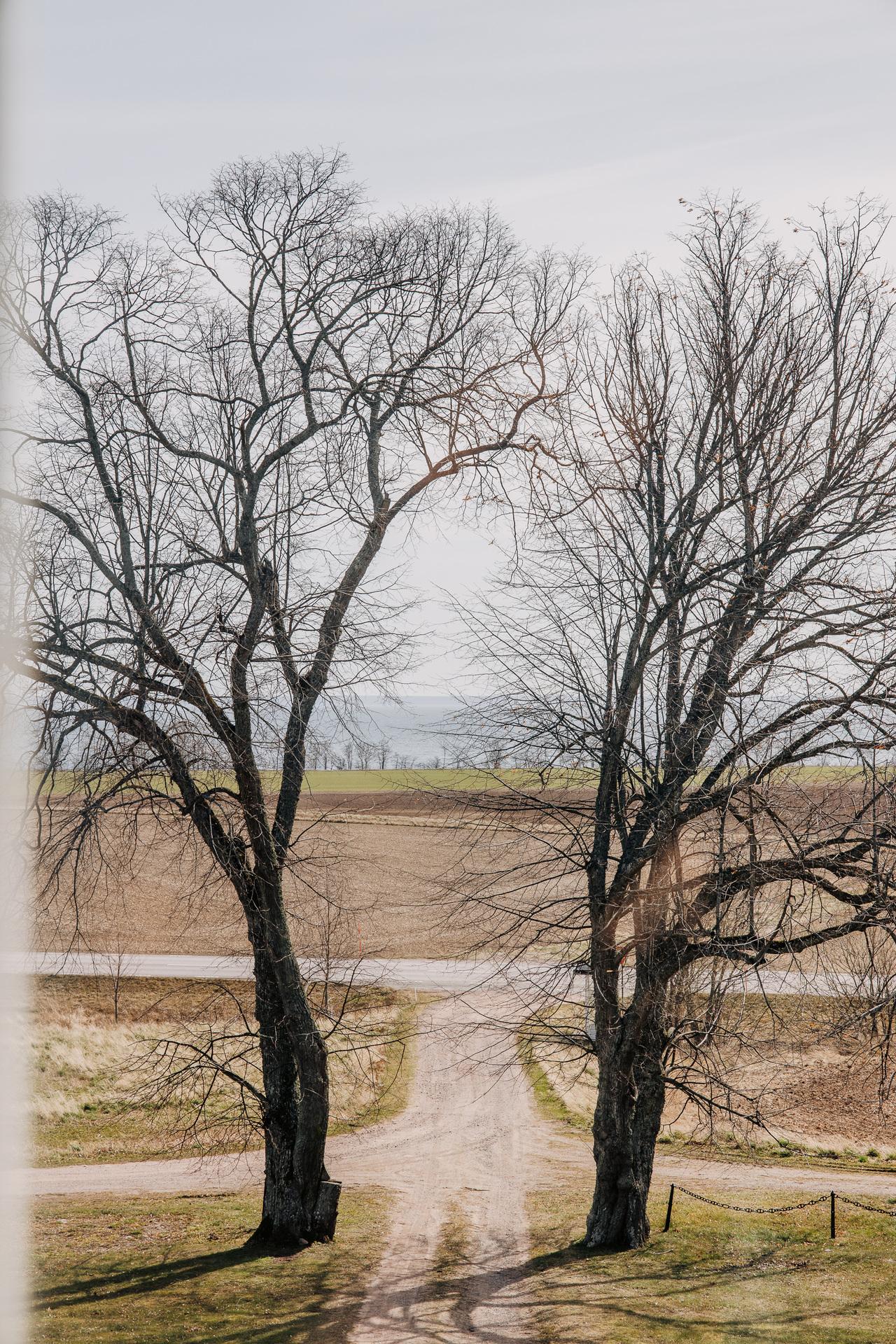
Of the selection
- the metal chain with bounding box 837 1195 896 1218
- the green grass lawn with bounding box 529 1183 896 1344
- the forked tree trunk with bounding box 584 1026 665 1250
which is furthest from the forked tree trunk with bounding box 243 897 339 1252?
the metal chain with bounding box 837 1195 896 1218

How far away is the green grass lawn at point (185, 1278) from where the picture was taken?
742 cm

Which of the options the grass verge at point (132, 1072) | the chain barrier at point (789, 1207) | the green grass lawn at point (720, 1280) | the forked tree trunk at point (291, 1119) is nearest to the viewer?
the green grass lawn at point (720, 1280)

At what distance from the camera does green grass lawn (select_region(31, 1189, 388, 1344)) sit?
7418mm

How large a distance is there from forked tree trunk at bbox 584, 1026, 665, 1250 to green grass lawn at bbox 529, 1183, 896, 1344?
227 mm

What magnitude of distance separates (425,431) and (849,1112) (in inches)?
536

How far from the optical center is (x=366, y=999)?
1962cm

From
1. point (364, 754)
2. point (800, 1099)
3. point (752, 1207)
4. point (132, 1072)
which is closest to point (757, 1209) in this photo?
point (752, 1207)

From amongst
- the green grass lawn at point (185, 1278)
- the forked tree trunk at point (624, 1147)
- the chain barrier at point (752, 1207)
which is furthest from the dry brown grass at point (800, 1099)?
the green grass lawn at point (185, 1278)

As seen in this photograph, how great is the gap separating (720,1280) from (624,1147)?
4.27 ft

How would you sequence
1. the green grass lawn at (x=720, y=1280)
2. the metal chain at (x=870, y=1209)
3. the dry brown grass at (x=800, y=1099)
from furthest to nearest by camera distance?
the dry brown grass at (x=800, y=1099) → the metal chain at (x=870, y=1209) → the green grass lawn at (x=720, y=1280)

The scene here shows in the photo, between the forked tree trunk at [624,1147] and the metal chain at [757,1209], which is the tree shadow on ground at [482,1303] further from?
the metal chain at [757,1209]

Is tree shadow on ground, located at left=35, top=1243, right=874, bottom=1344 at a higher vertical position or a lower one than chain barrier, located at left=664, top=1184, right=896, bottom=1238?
higher

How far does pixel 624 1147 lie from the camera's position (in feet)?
31.5

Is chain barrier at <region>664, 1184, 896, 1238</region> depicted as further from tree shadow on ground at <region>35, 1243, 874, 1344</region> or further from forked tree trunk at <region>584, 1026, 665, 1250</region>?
tree shadow on ground at <region>35, 1243, 874, 1344</region>
